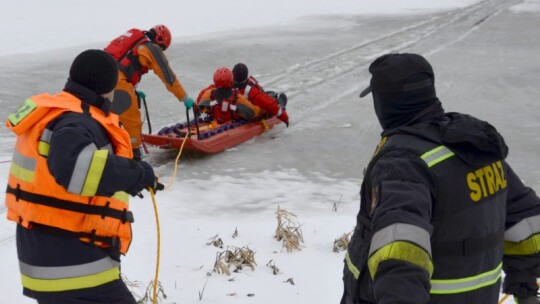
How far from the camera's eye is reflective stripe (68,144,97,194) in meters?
2.88

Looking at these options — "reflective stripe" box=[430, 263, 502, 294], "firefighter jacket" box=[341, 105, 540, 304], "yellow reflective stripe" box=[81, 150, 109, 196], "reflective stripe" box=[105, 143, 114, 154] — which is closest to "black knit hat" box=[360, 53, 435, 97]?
"firefighter jacket" box=[341, 105, 540, 304]

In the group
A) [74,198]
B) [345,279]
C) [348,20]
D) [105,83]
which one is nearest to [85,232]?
[74,198]

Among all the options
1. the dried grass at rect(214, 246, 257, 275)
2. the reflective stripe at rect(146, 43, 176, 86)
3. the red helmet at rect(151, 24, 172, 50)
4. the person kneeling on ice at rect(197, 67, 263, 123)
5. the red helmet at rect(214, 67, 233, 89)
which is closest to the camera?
the dried grass at rect(214, 246, 257, 275)

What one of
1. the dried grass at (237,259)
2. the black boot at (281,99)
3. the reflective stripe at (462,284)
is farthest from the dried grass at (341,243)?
the black boot at (281,99)

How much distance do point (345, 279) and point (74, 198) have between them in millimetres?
1199

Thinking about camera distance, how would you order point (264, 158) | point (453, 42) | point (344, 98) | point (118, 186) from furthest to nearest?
point (453, 42) < point (344, 98) < point (264, 158) < point (118, 186)

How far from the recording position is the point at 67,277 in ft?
10.0

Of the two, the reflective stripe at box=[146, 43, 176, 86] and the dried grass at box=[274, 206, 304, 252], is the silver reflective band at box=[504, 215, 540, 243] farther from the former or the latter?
the reflective stripe at box=[146, 43, 176, 86]

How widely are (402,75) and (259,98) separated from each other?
6.82 m

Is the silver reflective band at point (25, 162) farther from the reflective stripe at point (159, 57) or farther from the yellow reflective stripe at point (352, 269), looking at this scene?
the reflective stripe at point (159, 57)

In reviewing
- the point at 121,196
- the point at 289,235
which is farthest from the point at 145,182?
the point at 289,235

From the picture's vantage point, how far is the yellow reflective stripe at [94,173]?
9.55 ft

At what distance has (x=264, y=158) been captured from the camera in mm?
8141

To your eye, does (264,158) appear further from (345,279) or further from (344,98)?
(345,279)
